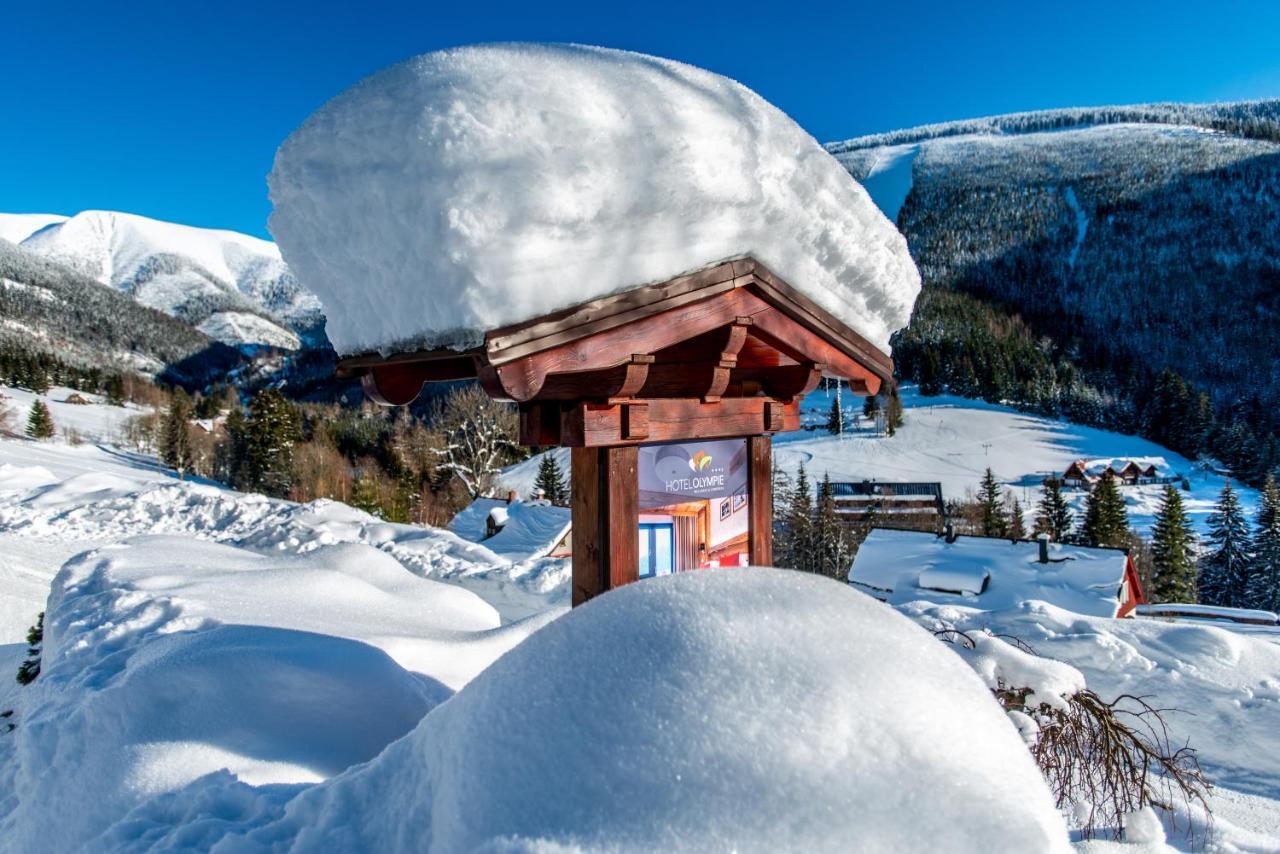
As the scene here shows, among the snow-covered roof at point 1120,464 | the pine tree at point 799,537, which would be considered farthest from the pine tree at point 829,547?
the snow-covered roof at point 1120,464

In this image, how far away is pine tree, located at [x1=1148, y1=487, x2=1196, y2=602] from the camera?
41281 millimetres

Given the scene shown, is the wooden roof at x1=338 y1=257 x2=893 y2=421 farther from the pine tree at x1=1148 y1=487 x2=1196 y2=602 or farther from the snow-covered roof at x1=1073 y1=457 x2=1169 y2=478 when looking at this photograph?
the snow-covered roof at x1=1073 y1=457 x2=1169 y2=478

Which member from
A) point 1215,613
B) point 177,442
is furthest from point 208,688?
point 177,442

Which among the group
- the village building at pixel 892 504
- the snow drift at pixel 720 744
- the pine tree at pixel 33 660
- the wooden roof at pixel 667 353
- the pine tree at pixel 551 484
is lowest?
the village building at pixel 892 504

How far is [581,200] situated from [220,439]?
66.0 meters

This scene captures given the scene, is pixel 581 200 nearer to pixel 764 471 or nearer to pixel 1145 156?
pixel 764 471

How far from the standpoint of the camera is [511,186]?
88.4 inches

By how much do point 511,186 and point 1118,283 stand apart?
157904 mm

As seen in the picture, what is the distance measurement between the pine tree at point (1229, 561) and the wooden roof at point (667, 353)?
53251 millimetres

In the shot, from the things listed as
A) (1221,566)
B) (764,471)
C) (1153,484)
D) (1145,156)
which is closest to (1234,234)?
(1145,156)

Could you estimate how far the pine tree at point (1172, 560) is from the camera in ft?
135

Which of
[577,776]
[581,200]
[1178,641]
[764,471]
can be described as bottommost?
[1178,641]

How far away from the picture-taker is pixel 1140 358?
11444 cm

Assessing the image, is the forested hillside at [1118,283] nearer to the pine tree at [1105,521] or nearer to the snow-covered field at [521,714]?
the pine tree at [1105,521]
